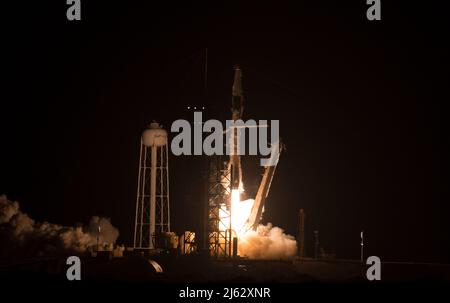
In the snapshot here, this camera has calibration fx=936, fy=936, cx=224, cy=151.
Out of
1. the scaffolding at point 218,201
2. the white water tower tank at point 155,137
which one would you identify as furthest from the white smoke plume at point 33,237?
the scaffolding at point 218,201

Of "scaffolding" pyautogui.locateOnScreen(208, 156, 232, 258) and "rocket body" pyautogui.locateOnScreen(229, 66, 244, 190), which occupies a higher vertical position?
"rocket body" pyautogui.locateOnScreen(229, 66, 244, 190)

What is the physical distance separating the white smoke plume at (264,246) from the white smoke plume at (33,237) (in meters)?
9.84

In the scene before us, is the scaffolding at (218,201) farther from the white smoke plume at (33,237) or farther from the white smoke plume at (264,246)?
the white smoke plume at (33,237)

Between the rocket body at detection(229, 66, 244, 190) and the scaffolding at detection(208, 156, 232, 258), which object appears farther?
the rocket body at detection(229, 66, 244, 190)

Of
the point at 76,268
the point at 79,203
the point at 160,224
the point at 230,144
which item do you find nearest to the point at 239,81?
the point at 230,144

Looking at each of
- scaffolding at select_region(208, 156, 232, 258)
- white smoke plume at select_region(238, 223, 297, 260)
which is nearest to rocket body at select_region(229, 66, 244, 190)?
scaffolding at select_region(208, 156, 232, 258)

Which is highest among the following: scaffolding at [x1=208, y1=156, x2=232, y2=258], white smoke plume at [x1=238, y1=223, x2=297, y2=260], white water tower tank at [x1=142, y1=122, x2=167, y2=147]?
white water tower tank at [x1=142, y1=122, x2=167, y2=147]

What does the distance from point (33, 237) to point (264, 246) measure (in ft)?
49.9

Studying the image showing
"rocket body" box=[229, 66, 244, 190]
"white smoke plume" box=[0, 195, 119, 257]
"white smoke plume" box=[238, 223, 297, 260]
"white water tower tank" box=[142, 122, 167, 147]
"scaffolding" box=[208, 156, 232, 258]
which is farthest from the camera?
"white smoke plume" box=[0, 195, 119, 257]

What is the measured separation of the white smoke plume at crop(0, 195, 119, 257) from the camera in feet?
195

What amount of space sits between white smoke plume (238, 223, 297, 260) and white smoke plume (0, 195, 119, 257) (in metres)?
9.84

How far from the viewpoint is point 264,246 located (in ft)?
191

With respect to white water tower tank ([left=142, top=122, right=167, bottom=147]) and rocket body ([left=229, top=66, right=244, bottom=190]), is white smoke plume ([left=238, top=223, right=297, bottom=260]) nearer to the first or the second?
rocket body ([left=229, top=66, right=244, bottom=190])

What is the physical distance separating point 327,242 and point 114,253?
72.9 ft
